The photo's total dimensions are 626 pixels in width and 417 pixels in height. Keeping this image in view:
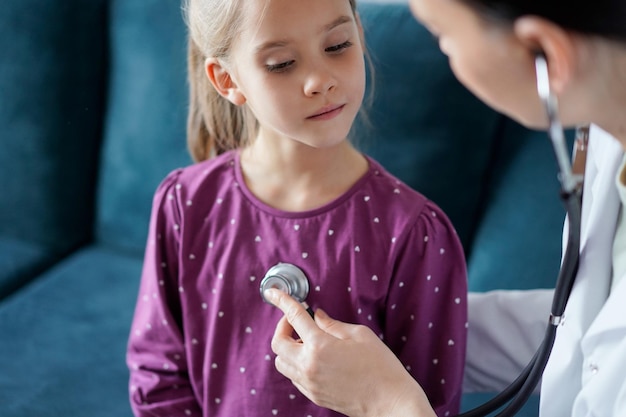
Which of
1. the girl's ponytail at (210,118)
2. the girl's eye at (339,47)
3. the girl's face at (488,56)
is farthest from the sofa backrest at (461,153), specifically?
the girl's face at (488,56)

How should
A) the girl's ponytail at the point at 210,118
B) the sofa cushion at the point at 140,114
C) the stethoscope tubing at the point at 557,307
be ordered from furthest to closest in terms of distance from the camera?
the sofa cushion at the point at 140,114 → the girl's ponytail at the point at 210,118 → the stethoscope tubing at the point at 557,307

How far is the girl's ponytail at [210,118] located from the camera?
147cm

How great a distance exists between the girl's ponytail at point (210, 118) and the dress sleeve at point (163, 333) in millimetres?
144

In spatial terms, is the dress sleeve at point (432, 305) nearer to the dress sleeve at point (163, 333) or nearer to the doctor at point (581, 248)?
the doctor at point (581, 248)

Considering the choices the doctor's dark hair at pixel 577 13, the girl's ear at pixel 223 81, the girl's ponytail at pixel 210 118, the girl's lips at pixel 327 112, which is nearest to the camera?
the doctor's dark hair at pixel 577 13

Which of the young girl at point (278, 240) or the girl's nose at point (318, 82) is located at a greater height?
the girl's nose at point (318, 82)

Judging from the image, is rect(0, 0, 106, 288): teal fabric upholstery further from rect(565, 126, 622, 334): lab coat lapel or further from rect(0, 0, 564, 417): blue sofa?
rect(565, 126, 622, 334): lab coat lapel

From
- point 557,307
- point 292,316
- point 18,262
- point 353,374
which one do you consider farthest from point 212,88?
point 18,262

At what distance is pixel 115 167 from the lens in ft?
6.88

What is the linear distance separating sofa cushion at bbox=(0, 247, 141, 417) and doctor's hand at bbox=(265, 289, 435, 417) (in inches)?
23.7

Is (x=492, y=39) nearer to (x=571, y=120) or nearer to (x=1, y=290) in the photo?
(x=571, y=120)

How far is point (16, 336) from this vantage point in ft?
5.96

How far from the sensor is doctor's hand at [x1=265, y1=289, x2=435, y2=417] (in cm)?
111

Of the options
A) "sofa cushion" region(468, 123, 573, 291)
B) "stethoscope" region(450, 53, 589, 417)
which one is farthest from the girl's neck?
"sofa cushion" region(468, 123, 573, 291)
